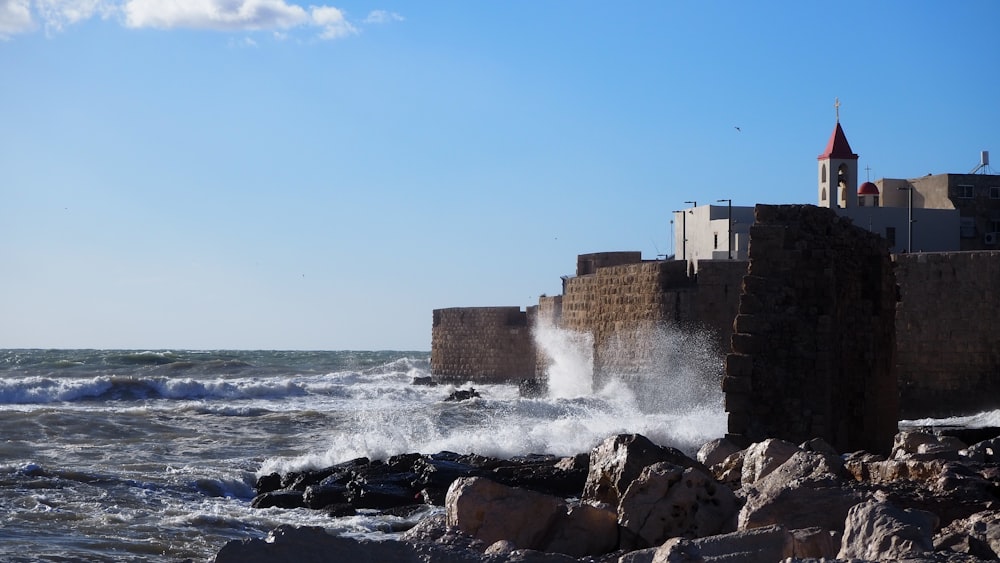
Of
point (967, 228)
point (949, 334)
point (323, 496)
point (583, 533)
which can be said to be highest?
point (967, 228)

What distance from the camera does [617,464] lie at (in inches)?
320

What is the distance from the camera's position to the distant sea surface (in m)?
9.82

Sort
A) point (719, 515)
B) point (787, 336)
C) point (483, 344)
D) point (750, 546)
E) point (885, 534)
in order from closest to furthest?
point (885, 534) → point (750, 546) → point (719, 515) → point (787, 336) → point (483, 344)

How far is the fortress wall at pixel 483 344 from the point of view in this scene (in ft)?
123

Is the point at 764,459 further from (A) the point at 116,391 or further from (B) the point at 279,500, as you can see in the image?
(A) the point at 116,391

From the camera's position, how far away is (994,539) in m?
4.80

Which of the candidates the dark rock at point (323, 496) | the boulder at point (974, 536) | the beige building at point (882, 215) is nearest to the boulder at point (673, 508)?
the boulder at point (974, 536)

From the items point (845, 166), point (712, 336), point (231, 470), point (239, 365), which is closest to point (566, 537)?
point (231, 470)

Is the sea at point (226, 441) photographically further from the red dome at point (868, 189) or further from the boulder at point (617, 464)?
the red dome at point (868, 189)

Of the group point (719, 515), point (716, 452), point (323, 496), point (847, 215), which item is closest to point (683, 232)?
point (847, 215)

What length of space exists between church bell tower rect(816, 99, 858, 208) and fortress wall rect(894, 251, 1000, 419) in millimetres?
15885

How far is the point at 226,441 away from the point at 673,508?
13076mm

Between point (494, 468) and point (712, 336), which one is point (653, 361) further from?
point (494, 468)

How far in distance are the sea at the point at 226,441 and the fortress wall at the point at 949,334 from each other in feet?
10.7
